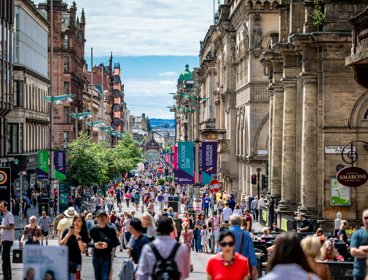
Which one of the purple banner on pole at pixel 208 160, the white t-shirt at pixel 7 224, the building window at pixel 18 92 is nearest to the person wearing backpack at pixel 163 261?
the white t-shirt at pixel 7 224

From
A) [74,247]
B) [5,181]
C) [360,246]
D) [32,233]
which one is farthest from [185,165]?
[360,246]

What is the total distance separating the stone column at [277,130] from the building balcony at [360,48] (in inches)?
717

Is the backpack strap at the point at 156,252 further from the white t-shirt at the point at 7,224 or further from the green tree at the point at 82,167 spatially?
the green tree at the point at 82,167

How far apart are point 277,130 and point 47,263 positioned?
31.9m

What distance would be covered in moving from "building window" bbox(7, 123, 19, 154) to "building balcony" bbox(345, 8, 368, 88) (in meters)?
49.2

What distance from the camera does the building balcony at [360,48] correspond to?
22.9m

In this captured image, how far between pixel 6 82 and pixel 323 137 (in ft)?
102

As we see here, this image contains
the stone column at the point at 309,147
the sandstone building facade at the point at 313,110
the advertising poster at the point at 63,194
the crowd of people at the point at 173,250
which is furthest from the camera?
the advertising poster at the point at 63,194

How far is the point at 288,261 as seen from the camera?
31.4 feet

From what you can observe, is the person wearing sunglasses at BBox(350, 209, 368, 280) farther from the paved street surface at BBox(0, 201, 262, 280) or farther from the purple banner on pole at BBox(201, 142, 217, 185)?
the purple banner on pole at BBox(201, 142, 217, 185)

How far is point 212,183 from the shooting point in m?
54.8

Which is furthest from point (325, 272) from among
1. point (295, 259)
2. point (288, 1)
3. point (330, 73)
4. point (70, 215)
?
point (288, 1)

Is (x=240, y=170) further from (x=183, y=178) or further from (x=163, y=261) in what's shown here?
(x=163, y=261)

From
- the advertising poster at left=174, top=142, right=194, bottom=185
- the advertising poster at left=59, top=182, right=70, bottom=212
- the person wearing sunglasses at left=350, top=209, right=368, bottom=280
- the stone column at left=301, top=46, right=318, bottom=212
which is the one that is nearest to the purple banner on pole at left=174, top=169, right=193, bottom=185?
the advertising poster at left=174, top=142, right=194, bottom=185
